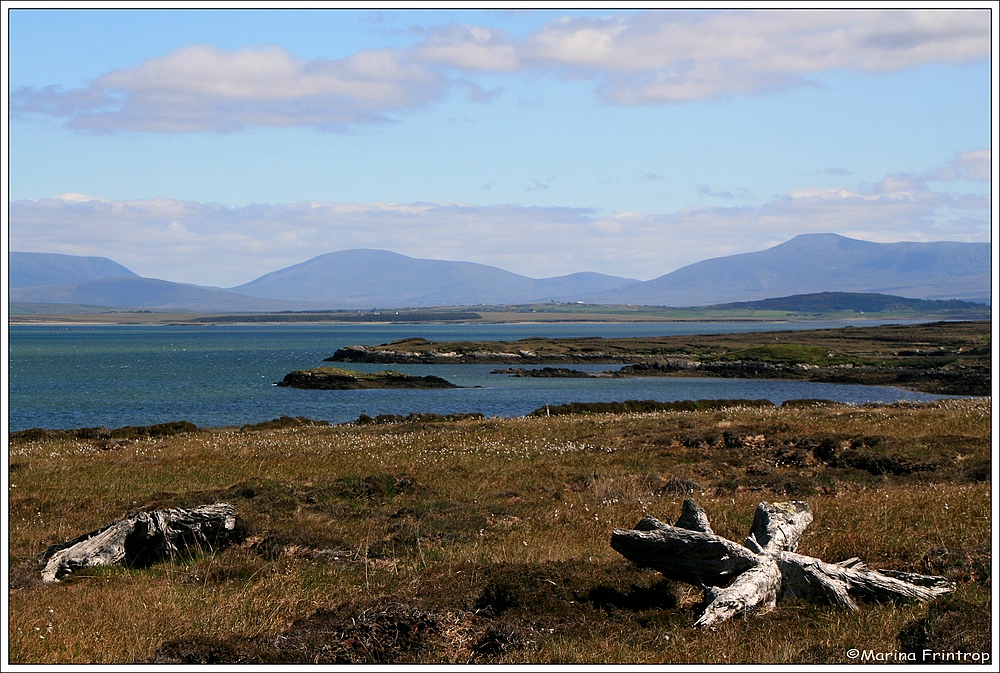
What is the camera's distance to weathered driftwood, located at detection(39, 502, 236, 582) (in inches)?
481

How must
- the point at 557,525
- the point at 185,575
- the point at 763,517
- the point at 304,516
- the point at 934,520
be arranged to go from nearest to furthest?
the point at 763,517 < the point at 185,575 < the point at 934,520 < the point at 557,525 < the point at 304,516

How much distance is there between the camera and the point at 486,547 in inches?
501

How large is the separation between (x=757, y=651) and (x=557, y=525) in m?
6.80

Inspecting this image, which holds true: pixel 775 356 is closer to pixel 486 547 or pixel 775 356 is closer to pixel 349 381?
pixel 349 381

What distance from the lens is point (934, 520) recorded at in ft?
42.5

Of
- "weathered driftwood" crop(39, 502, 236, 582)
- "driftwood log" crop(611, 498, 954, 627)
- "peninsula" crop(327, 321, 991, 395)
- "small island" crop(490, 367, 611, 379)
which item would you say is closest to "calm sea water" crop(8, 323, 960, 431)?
"small island" crop(490, 367, 611, 379)

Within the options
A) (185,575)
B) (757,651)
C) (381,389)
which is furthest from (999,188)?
(381,389)

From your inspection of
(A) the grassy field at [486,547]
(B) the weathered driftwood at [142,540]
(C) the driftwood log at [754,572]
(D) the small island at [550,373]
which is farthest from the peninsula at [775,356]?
(B) the weathered driftwood at [142,540]

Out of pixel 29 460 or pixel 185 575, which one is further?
pixel 29 460

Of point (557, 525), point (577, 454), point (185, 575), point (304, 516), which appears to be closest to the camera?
point (185, 575)

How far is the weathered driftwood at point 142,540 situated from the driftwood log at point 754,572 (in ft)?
23.1

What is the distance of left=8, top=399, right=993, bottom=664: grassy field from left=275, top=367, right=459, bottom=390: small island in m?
66.6

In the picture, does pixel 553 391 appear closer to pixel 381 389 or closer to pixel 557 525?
pixel 381 389

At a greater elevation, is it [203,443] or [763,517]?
[763,517]
